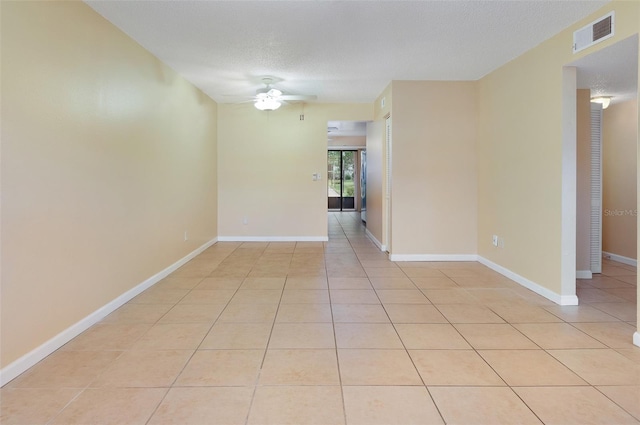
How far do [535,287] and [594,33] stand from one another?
2251 millimetres

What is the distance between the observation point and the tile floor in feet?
5.37

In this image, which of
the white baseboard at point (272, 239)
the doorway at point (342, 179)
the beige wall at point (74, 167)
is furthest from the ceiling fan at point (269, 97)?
the doorway at point (342, 179)

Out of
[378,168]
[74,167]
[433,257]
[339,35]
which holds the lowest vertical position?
[433,257]

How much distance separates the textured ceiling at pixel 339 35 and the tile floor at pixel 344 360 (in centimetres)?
240

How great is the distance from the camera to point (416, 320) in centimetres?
274

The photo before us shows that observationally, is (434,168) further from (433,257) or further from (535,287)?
(535,287)

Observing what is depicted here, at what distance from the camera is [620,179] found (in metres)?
5.00

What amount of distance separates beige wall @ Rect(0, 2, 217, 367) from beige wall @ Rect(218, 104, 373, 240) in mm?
2210

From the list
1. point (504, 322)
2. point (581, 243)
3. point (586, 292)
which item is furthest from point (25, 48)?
point (581, 243)

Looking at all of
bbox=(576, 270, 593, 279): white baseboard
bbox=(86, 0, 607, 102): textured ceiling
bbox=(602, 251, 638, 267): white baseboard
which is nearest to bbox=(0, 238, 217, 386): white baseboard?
bbox=(86, 0, 607, 102): textured ceiling

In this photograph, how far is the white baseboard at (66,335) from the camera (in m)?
1.91

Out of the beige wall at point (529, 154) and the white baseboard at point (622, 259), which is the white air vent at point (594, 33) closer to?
the beige wall at point (529, 154)

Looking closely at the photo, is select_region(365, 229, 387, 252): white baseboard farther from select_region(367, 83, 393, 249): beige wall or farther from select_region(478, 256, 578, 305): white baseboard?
select_region(478, 256, 578, 305): white baseboard

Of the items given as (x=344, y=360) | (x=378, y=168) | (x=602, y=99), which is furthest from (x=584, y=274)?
(x=344, y=360)
